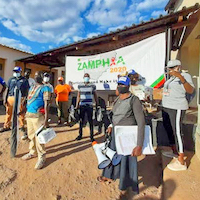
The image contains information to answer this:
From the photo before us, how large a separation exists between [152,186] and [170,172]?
0.36 meters

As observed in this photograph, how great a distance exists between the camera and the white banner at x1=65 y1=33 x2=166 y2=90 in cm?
420

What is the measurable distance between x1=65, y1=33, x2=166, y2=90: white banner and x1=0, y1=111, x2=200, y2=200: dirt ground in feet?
7.08

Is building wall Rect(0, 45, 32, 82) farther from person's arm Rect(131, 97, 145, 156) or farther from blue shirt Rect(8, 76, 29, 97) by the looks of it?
person's arm Rect(131, 97, 145, 156)

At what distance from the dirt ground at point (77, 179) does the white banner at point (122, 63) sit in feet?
7.08

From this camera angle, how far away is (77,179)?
2561 millimetres

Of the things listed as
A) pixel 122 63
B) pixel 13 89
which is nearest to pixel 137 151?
pixel 122 63

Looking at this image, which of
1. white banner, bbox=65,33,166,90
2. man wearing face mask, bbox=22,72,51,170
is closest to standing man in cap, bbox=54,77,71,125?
white banner, bbox=65,33,166,90

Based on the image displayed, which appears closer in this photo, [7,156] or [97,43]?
[7,156]

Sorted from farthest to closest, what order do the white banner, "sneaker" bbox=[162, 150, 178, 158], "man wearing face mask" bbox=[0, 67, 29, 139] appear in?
the white banner < "man wearing face mask" bbox=[0, 67, 29, 139] < "sneaker" bbox=[162, 150, 178, 158]

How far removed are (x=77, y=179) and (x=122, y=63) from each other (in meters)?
3.55

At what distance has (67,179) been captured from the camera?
2557 mm

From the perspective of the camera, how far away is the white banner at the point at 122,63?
4.20 metres

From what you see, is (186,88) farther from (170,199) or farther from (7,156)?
(7,156)

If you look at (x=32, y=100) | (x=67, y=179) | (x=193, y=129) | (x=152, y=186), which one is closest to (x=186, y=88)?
(x=193, y=129)
